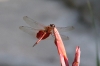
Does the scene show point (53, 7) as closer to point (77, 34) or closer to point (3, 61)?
point (77, 34)

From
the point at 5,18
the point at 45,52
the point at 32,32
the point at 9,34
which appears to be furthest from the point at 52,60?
the point at 32,32

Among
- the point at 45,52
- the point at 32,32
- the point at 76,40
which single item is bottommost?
the point at 32,32

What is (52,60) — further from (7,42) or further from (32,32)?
(32,32)

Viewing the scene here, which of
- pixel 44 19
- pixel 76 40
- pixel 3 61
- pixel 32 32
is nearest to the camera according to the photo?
pixel 32 32

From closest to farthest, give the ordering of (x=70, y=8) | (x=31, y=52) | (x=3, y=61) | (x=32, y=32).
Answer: (x=32, y=32) → (x=3, y=61) → (x=31, y=52) → (x=70, y=8)

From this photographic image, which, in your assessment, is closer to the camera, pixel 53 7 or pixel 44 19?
pixel 44 19

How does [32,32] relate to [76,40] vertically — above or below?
below
